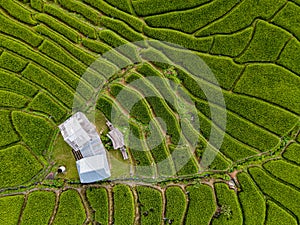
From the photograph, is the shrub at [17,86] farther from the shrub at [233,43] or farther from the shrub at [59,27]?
the shrub at [233,43]

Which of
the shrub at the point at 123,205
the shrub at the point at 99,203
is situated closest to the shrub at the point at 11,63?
the shrub at the point at 99,203

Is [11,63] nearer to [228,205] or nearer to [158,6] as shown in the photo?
[158,6]

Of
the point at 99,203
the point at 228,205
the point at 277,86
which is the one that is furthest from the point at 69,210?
the point at 277,86

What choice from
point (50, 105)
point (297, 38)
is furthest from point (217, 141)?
point (50, 105)

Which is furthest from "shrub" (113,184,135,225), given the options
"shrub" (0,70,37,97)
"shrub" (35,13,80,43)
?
"shrub" (35,13,80,43)

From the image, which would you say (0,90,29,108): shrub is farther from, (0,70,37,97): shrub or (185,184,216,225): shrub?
(185,184,216,225): shrub

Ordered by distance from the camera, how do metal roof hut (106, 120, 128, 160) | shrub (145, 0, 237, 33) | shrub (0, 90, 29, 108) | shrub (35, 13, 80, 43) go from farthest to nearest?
shrub (35, 13, 80, 43) → shrub (145, 0, 237, 33) → shrub (0, 90, 29, 108) → metal roof hut (106, 120, 128, 160)

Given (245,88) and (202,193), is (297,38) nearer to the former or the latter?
(245,88)
